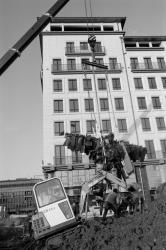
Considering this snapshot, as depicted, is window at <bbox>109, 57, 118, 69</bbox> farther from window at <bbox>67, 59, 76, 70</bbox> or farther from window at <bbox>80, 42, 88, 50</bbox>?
window at <bbox>67, 59, 76, 70</bbox>

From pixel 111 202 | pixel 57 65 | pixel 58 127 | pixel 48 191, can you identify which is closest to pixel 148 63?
pixel 57 65

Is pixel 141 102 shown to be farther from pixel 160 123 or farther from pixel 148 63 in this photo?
pixel 148 63

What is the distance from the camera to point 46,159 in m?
30.2

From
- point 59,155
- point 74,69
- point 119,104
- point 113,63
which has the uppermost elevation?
point 113,63

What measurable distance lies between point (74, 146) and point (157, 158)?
17114 mm

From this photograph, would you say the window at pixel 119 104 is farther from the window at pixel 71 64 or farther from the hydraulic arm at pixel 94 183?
the hydraulic arm at pixel 94 183

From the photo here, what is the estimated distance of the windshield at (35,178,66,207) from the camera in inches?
358

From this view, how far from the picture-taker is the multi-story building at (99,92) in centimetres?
3117

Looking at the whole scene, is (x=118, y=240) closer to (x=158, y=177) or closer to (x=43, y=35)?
(x=158, y=177)

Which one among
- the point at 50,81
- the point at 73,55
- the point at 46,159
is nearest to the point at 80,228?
the point at 46,159

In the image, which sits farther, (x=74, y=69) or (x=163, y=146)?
(x=74, y=69)

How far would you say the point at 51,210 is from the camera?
344 inches

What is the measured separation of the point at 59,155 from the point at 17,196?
626 inches

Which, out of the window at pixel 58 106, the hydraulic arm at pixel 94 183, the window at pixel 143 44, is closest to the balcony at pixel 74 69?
the window at pixel 58 106
